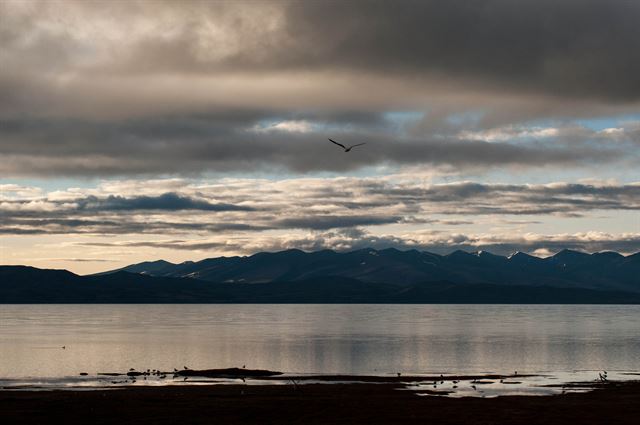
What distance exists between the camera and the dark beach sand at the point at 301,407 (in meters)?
76.0

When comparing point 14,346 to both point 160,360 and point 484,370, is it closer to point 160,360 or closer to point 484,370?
point 160,360

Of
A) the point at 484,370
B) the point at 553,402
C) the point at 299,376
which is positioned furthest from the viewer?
the point at 484,370

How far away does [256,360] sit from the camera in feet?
530

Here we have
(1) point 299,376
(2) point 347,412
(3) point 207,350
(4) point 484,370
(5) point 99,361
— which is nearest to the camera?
(2) point 347,412

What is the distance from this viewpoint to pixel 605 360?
527ft

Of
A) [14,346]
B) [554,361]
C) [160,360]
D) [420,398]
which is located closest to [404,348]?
[554,361]

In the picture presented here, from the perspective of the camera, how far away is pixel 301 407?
8369cm

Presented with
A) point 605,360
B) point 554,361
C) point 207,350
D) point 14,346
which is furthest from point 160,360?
point 605,360

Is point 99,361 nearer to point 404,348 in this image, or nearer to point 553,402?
point 404,348

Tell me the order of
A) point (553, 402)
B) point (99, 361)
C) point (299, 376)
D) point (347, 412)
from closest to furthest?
point (347, 412) < point (553, 402) < point (299, 376) < point (99, 361)

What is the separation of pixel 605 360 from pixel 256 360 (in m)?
64.6

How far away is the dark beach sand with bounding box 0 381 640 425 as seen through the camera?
7600 cm

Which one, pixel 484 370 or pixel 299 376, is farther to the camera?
pixel 484 370

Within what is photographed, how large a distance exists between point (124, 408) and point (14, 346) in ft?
403
